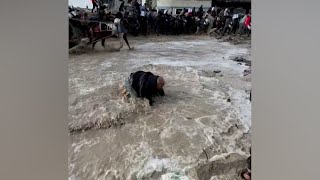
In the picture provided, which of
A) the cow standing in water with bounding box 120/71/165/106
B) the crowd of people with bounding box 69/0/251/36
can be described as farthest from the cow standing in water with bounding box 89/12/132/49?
the cow standing in water with bounding box 120/71/165/106

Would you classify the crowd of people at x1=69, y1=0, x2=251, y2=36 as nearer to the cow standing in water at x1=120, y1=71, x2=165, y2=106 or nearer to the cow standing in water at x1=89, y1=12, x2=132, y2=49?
the cow standing in water at x1=89, y1=12, x2=132, y2=49

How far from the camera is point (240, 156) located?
1.54m

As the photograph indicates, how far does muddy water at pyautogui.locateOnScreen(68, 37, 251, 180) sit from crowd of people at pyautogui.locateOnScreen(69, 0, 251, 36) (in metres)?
0.08

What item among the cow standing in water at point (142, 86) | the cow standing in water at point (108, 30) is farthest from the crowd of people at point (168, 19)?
the cow standing in water at point (142, 86)

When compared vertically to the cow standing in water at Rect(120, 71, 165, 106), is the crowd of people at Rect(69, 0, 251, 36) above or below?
above

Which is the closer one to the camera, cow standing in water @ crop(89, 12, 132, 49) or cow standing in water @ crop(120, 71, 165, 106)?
cow standing in water @ crop(120, 71, 165, 106)

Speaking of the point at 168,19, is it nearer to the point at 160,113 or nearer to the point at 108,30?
the point at 108,30

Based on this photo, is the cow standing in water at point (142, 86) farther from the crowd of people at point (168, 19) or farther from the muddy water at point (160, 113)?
the crowd of people at point (168, 19)

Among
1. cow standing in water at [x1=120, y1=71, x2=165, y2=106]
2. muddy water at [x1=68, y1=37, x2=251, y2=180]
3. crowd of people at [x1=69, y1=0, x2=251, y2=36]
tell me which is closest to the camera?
muddy water at [x1=68, y1=37, x2=251, y2=180]

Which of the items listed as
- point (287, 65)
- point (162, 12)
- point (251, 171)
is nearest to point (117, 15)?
point (162, 12)

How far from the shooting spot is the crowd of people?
1803 mm

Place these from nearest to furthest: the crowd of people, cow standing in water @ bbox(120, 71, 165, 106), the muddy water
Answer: the muddy water < cow standing in water @ bbox(120, 71, 165, 106) < the crowd of people

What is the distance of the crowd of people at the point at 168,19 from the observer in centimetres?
180

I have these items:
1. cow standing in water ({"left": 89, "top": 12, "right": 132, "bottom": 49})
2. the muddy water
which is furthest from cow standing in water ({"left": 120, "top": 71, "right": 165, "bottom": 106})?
cow standing in water ({"left": 89, "top": 12, "right": 132, "bottom": 49})
